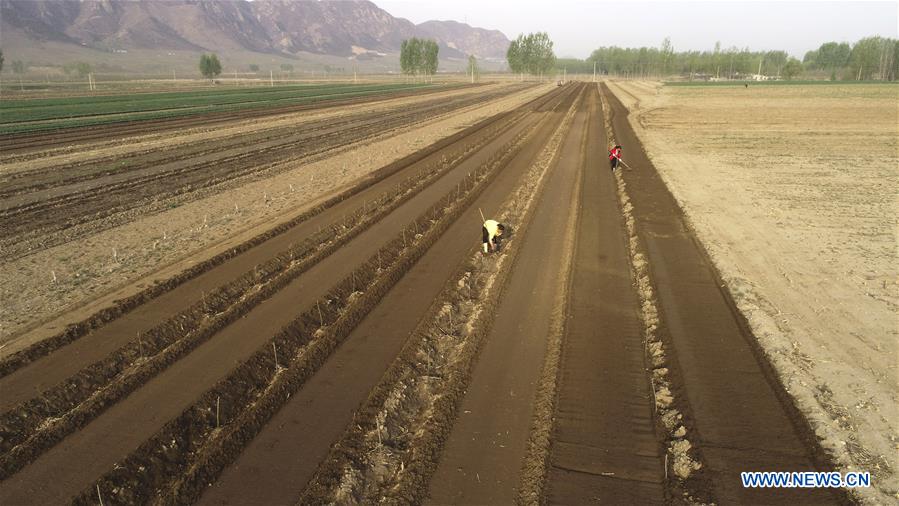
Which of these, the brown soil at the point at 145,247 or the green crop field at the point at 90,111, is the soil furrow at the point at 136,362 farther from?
the green crop field at the point at 90,111

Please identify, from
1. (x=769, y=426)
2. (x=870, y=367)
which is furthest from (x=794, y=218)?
(x=769, y=426)

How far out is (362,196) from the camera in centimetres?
1791

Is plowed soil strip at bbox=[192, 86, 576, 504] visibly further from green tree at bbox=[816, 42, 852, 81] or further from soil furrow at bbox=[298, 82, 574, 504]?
green tree at bbox=[816, 42, 852, 81]

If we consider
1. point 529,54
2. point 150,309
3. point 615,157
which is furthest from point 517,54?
point 150,309

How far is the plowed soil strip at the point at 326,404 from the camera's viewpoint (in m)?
5.59

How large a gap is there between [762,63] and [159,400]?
207m

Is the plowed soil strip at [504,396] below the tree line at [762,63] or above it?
below

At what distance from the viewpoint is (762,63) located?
171000 mm

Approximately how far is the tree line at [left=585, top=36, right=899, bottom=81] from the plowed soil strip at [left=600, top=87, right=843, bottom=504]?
485ft

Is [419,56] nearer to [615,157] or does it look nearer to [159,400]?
[615,157]

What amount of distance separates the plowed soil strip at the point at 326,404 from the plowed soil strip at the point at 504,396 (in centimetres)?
143

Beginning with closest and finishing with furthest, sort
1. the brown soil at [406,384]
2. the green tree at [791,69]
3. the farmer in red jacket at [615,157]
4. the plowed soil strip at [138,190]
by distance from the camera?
the brown soil at [406,384], the plowed soil strip at [138,190], the farmer in red jacket at [615,157], the green tree at [791,69]

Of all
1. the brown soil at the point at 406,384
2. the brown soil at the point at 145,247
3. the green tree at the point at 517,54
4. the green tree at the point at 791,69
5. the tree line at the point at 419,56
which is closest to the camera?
the brown soil at the point at 406,384

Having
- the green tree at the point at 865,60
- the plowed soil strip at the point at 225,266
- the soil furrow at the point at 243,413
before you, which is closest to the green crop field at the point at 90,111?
the plowed soil strip at the point at 225,266
